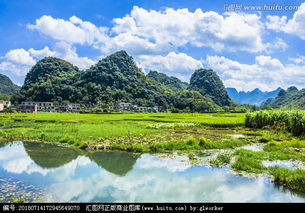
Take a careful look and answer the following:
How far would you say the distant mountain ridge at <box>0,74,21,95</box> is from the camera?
567ft

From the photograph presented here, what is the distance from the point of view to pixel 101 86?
400 feet

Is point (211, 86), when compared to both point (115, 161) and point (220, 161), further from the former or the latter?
point (115, 161)

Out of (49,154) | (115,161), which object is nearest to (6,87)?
(49,154)

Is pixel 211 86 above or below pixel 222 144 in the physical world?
above

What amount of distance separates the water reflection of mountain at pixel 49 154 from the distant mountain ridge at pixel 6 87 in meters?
173

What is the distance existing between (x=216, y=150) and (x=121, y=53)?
14440 cm

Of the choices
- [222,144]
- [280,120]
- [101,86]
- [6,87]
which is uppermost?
[6,87]

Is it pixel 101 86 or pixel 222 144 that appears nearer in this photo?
pixel 222 144

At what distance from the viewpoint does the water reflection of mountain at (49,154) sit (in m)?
16.2

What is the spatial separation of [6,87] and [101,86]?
9946cm

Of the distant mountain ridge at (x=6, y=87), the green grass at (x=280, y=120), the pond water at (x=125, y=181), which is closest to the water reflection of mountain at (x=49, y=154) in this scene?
the pond water at (x=125, y=181)

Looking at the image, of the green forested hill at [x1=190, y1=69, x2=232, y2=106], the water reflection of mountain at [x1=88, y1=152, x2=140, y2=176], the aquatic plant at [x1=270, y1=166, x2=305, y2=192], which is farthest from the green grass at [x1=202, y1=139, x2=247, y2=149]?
the green forested hill at [x1=190, y1=69, x2=232, y2=106]

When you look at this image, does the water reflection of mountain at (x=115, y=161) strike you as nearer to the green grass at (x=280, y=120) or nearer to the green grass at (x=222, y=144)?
the green grass at (x=222, y=144)

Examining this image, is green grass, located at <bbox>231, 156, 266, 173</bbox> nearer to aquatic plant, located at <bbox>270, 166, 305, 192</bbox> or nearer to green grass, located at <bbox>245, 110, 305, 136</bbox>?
aquatic plant, located at <bbox>270, 166, 305, 192</bbox>
